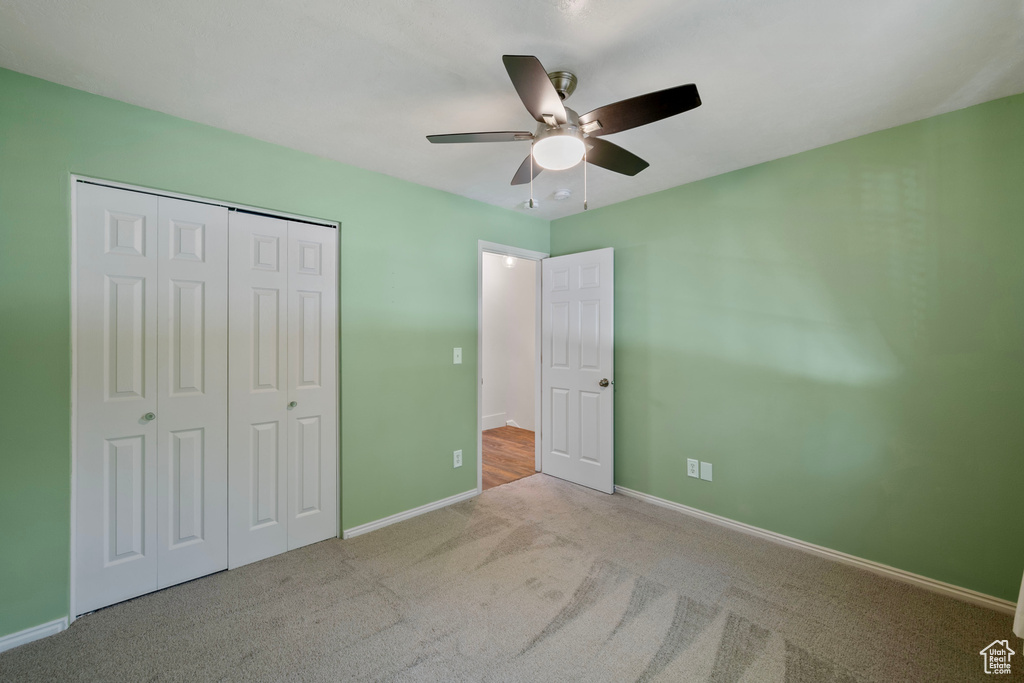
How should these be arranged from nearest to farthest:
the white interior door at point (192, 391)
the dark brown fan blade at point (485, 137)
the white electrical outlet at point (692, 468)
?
the dark brown fan blade at point (485, 137) → the white interior door at point (192, 391) → the white electrical outlet at point (692, 468)

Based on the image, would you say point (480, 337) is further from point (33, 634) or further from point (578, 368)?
point (33, 634)

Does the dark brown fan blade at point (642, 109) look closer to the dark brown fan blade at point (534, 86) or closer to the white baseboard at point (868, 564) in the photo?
the dark brown fan blade at point (534, 86)

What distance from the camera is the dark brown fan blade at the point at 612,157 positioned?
1880 millimetres

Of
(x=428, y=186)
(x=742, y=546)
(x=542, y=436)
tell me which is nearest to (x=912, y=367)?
(x=742, y=546)

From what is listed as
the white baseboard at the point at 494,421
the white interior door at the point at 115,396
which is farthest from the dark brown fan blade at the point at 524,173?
the white baseboard at the point at 494,421

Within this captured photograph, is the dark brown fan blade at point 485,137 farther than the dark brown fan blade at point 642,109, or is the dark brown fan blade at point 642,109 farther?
the dark brown fan blade at point 485,137

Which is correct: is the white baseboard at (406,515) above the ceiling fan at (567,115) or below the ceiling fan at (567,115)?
below

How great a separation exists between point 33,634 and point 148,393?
3.45 ft

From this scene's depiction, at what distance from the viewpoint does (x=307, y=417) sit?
103 inches

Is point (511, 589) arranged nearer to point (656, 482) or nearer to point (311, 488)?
point (311, 488)

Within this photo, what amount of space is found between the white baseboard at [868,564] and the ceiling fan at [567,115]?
244cm

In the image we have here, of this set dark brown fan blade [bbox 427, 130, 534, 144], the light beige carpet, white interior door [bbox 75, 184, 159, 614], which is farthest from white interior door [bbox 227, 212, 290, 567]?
dark brown fan blade [bbox 427, 130, 534, 144]

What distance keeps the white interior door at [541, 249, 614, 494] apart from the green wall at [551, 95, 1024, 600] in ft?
1.00

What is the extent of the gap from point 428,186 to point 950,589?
3.78 meters
